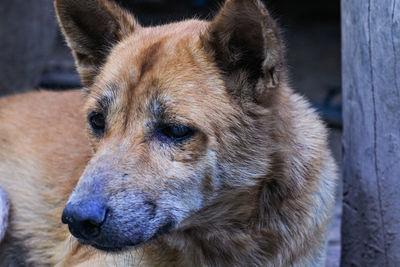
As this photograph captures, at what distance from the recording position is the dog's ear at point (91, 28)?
3.62 metres

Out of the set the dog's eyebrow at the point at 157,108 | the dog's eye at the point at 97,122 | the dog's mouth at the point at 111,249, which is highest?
the dog's eyebrow at the point at 157,108

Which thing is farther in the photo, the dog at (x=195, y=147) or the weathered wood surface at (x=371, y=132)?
the weathered wood surface at (x=371, y=132)

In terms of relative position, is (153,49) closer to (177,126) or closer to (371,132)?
(177,126)

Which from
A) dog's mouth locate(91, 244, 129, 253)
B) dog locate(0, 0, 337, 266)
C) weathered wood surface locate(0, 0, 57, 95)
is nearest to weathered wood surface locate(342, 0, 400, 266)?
dog locate(0, 0, 337, 266)

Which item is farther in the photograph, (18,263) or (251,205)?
(18,263)

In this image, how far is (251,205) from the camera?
335cm

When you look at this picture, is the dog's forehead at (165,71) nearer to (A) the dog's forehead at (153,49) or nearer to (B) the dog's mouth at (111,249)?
(A) the dog's forehead at (153,49)

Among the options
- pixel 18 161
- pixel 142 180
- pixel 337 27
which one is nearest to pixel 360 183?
pixel 142 180

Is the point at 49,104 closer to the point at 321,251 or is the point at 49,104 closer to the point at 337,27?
the point at 321,251

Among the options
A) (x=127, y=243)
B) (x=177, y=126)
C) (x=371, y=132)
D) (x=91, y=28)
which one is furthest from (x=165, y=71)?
(x=371, y=132)

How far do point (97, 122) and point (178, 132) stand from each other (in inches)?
22.9

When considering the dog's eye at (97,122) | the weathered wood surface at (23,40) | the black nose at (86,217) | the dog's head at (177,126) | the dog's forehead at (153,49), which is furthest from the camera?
the weathered wood surface at (23,40)

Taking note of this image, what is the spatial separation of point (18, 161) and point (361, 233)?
8.34 feet

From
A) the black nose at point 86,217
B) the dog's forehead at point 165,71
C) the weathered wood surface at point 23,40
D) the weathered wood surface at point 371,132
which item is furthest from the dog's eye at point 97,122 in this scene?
the weathered wood surface at point 23,40
